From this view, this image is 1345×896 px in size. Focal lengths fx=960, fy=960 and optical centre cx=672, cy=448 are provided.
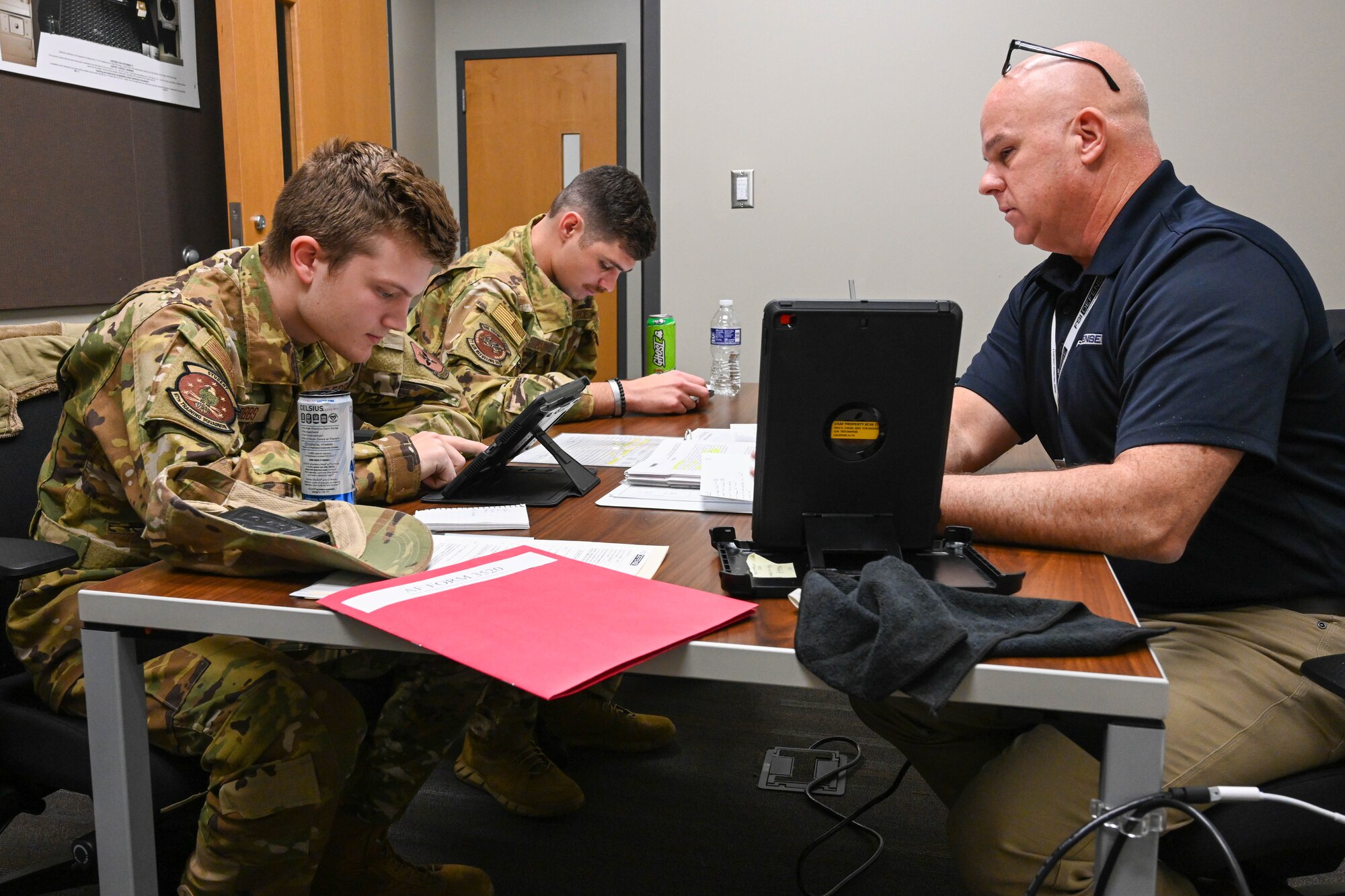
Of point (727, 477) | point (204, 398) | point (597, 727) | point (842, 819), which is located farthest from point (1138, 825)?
point (597, 727)

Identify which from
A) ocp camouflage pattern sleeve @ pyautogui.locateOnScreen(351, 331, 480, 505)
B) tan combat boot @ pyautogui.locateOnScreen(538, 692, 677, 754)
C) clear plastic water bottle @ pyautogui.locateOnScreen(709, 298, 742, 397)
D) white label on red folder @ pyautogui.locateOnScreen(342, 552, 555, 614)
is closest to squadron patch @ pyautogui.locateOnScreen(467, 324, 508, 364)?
ocp camouflage pattern sleeve @ pyautogui.locateOnScreen(351, 331, 480, 505)

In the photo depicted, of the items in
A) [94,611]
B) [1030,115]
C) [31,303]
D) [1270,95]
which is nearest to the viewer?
[94,611]

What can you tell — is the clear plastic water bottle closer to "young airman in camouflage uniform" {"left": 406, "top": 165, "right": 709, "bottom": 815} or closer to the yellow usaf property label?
"young airman in camouflage uniform" {"left": 406, "top": 165, "right": 709, "bottom": 815}

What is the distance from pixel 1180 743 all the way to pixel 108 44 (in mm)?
3170

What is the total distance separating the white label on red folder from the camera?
81 centimetres

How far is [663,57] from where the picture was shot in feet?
10.8

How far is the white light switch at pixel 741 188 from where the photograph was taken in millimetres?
3277

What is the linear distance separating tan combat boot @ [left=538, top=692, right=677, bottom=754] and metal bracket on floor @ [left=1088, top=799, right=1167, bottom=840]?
138cm

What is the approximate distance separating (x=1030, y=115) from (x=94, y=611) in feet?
4.22

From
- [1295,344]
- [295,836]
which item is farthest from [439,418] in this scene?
[1295,344]

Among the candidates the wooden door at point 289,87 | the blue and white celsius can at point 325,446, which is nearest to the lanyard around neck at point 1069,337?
the blue and white celsius can at point 325,446

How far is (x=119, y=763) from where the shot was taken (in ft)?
2.93

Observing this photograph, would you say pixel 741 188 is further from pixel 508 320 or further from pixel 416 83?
pixel 416 83

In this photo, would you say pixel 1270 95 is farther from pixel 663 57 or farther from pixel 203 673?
pixel 203 673
